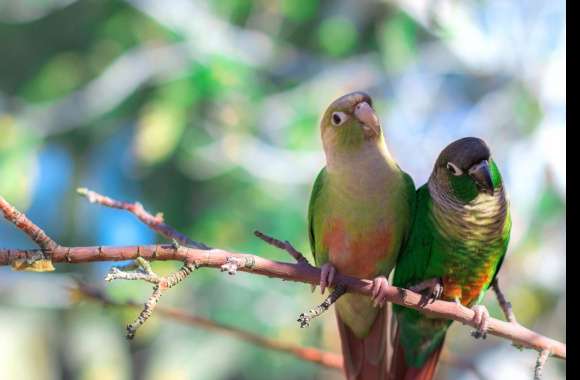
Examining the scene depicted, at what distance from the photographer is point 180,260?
2.06 metres

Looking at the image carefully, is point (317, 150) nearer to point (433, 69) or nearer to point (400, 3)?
point (400, 3)

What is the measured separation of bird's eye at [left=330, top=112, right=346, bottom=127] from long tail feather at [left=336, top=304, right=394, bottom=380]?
797mm

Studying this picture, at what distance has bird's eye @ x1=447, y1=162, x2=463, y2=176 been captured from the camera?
2.84 metres

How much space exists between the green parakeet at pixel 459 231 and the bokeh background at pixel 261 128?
377cm

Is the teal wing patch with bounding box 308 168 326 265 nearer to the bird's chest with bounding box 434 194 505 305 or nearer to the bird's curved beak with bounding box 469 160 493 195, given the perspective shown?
the bird's chest with bounding box 434 194 505 305

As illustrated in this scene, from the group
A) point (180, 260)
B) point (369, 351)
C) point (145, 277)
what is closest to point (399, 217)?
point (369, 351)

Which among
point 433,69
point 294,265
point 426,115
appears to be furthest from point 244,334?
point 433,69

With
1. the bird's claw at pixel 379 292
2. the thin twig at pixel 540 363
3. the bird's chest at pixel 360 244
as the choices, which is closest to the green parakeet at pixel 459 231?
the bird's chest at pixel 360 244

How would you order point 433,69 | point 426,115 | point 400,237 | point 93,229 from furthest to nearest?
1. point 93,229
2. point 433,69
3. point 426,115
4. point 400,237

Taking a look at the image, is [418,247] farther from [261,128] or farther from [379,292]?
[261,128]

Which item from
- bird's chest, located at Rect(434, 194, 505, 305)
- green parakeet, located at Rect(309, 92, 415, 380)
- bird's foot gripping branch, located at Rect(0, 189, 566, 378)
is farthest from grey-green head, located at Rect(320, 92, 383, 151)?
bird's foot gripping branch, located at Rect(0, 189, 566, 378)

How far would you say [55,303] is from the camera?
11648 mm

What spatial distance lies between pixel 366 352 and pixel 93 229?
1205 centimetres

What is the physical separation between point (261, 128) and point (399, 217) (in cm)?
722
